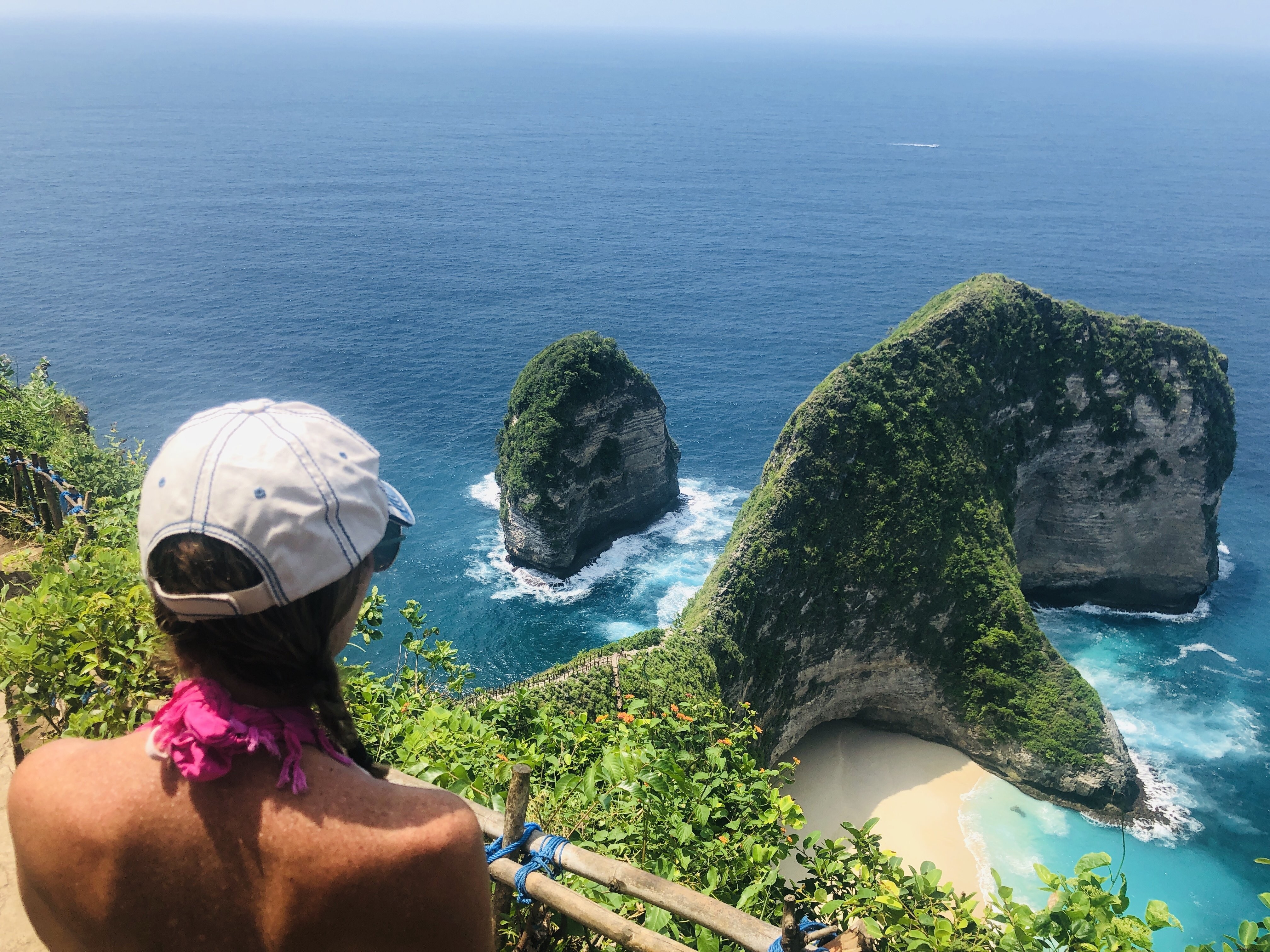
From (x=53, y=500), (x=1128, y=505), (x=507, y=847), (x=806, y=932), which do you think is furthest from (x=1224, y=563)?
(x=53, y=500)

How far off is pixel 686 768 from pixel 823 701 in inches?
1091

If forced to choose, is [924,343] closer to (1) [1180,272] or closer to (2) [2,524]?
(2) [2,524]

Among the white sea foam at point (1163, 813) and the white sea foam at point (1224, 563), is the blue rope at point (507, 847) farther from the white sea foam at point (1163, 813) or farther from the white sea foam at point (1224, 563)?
the white sea foam at point (1224, 563)

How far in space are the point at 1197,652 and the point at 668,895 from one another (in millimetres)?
45400

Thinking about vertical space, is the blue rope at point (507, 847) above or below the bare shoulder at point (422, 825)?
below

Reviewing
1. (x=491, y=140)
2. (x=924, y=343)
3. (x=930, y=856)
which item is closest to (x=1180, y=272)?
(x=924, y=343)

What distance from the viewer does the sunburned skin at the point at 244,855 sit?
2275 mm

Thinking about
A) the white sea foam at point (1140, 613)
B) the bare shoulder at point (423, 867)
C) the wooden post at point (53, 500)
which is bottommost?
the white sea foam at point (1140, 613)

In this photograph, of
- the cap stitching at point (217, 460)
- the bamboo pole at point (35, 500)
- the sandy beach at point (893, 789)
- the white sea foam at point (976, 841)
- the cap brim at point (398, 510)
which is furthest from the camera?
the sandy beach at point (893, 789)

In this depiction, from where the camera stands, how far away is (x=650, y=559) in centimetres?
4897

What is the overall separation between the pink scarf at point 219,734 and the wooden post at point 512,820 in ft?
8.55

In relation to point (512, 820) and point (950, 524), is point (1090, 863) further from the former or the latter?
point (950, 524)

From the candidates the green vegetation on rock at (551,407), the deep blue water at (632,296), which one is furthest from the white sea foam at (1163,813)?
the green vegetation on rock at (551,407)

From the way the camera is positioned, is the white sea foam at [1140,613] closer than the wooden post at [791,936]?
No
